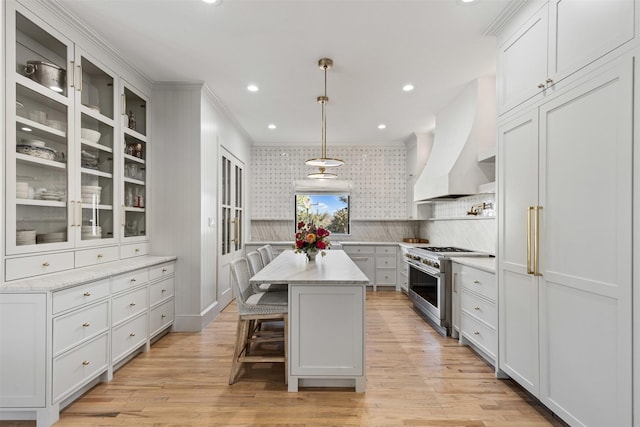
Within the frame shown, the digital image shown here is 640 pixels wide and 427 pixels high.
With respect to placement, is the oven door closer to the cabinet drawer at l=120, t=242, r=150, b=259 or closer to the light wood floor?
the light wood floor

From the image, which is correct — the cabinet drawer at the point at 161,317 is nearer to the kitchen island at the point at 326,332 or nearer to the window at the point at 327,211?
the kitchen island at the point at 326,332

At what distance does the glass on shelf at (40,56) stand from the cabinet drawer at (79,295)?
1.41 meters

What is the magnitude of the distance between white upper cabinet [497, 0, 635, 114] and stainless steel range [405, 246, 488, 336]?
170cm

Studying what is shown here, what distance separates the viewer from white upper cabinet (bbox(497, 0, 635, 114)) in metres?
1.54

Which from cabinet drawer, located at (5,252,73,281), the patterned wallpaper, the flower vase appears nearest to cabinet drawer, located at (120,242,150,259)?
cabinet drawer, located at (5,252,73,281)

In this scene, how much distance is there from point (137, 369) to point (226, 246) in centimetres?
217

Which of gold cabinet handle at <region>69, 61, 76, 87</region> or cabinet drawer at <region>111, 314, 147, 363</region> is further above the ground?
gold cabinet handle at <region>69, 61, 76, 87</region>

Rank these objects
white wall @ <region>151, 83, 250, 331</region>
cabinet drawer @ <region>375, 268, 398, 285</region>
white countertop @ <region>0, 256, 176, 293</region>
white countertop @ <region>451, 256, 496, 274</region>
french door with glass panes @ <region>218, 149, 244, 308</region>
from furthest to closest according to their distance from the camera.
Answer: cabinet drawer @ <region>375, 268, 398, 285</region>, french door with glass panes @ <region>218, 149, 244, 308</region>, white wall @ <region>151, 83, 250, 331</region>, white countertop @ <region>451, 256, 496, 274</region>, white countertop @ <region>0, 256, 176, 293</region>

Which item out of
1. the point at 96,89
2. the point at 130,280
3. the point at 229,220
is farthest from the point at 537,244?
the point at 229,220

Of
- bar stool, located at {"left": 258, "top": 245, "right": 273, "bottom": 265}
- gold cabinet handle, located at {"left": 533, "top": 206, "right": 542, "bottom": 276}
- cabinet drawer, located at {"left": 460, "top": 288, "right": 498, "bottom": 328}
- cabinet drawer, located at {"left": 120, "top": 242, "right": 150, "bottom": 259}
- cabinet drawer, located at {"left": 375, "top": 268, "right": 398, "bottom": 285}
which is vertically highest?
gold cabinet handle, located at {"left": 533, "top": 206, "right": 542, "bottom": 276}

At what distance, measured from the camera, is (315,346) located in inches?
90.8

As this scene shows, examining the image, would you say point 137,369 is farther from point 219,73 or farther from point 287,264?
point 219,73

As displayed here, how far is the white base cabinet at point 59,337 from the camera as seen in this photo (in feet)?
6.19

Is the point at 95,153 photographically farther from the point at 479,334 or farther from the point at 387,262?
the point at 387,262
